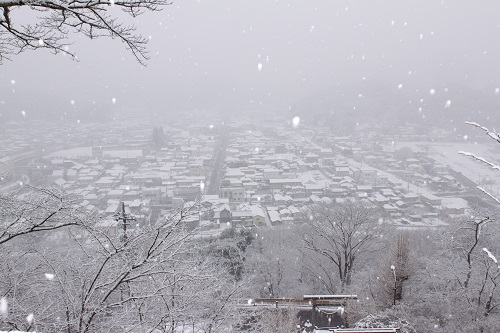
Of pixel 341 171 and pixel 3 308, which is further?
pixel 341 171

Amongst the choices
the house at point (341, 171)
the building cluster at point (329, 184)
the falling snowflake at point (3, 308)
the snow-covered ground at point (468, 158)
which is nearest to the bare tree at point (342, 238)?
the building cluster at point (329, 184)

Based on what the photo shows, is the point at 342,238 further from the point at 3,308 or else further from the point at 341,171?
the point at 341,171

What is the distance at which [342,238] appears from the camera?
12.7 metres

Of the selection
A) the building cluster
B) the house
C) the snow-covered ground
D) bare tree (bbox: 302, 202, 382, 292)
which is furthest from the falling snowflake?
the house

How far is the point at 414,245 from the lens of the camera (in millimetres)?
14789

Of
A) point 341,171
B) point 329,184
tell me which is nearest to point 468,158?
point 341,171

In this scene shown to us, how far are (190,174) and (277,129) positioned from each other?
105 feet

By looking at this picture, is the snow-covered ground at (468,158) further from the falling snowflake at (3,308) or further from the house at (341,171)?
the falling snowflake at (3,308)

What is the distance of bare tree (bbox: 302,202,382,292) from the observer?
11.0 m

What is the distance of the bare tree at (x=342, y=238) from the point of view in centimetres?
1103

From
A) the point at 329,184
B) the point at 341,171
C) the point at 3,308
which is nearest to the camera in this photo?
the point at 3,308

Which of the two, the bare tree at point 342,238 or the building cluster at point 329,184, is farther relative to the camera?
the building cluster at point 329,184

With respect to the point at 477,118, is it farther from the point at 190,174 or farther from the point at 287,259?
the point at 287,259

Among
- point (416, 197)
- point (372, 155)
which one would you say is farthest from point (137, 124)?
point (416, 197)
